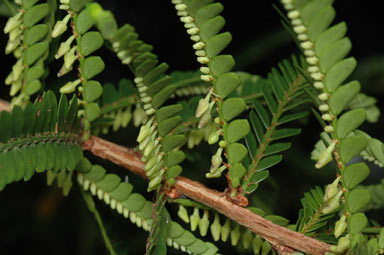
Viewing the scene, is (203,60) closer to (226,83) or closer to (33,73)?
(226,83)

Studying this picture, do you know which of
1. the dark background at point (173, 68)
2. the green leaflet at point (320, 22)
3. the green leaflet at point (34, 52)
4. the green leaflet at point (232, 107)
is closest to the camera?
the green leaflet at point (320, 22)

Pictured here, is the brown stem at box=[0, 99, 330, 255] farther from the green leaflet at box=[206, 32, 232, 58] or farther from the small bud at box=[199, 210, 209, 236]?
the green leaflet at box=[206, 32, 232, 58]

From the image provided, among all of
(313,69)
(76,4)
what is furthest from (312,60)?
(76,4)

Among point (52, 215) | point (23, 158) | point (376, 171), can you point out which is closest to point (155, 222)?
point (23, 158)

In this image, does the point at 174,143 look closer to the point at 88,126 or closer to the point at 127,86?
the point at 88,126

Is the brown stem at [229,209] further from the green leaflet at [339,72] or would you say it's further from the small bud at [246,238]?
the green leaflet at [339,72]

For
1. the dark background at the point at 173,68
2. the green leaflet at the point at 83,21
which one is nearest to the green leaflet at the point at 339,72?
the green leaflet at the point at 83,21
